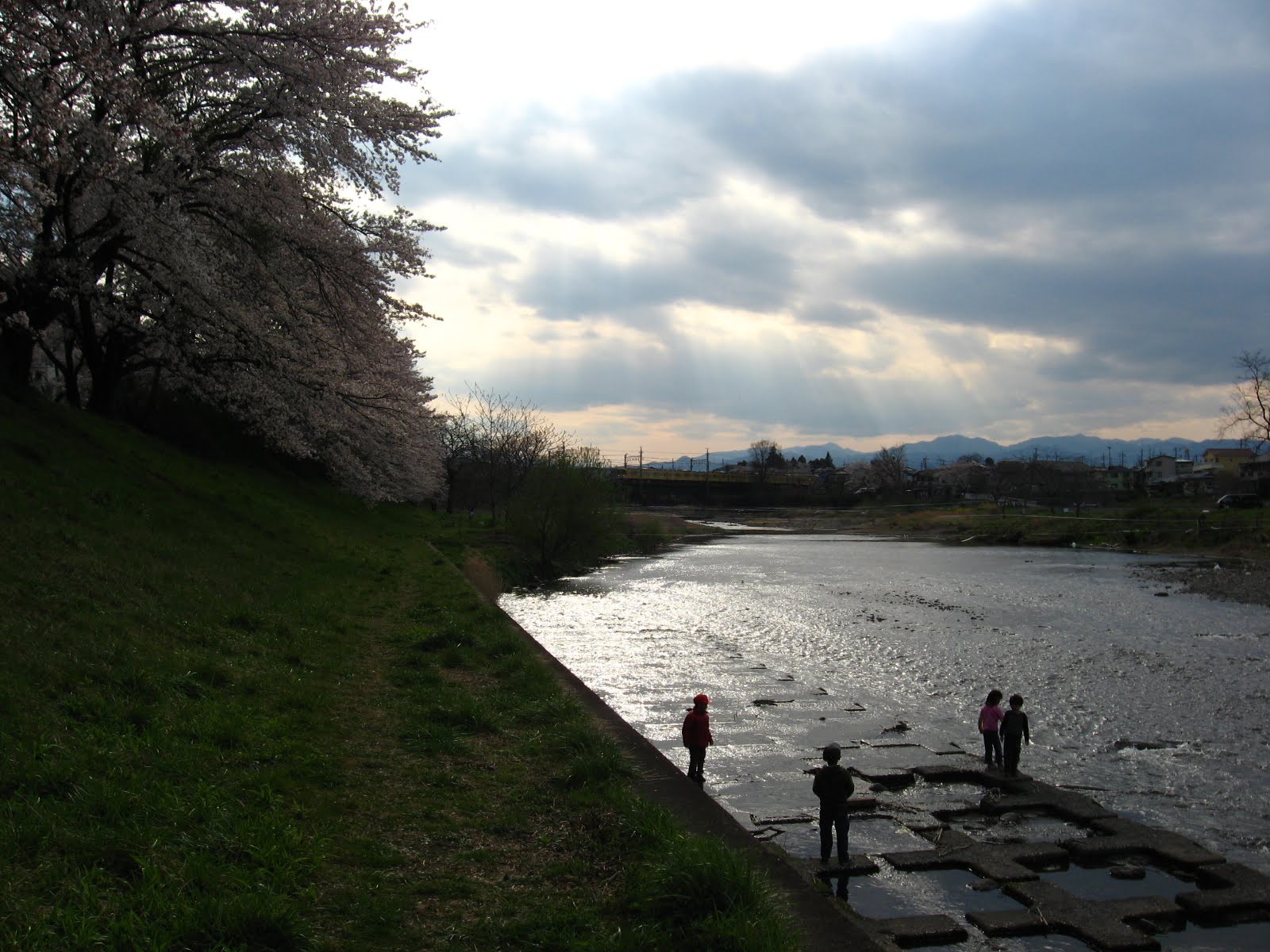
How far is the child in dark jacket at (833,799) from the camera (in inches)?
374

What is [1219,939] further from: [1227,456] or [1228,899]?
[1227,456]

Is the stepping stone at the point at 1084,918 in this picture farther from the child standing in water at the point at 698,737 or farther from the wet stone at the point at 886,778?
the child standing in water at the point at 698,737

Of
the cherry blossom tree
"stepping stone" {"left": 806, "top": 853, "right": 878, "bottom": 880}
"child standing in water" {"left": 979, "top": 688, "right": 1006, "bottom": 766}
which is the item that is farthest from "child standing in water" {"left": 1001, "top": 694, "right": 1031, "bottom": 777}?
the cherry blossom tree

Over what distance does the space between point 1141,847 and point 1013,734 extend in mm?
2615

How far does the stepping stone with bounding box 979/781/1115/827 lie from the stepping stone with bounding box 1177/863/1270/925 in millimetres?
1748

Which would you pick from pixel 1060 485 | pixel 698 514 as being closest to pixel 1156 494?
pixel 1060 485

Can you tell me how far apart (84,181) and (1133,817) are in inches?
748

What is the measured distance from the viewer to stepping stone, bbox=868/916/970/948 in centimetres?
805

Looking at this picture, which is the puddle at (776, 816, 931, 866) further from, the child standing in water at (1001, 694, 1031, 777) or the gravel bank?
the gravel bank

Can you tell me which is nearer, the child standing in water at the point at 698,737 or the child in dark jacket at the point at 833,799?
the child in dark jacket at the point at 833,799

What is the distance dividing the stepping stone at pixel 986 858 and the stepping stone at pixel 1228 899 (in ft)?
4.47

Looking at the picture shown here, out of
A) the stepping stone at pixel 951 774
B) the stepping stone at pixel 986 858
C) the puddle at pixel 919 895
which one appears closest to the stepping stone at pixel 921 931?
the puddle at pixel 919 895

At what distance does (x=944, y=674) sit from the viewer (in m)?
21.6

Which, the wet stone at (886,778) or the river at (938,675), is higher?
the wet stone at (886,778)
